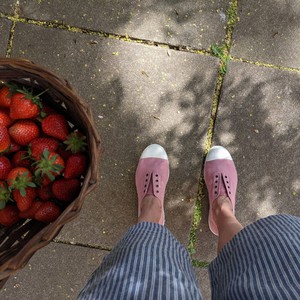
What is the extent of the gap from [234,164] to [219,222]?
31 centimetres

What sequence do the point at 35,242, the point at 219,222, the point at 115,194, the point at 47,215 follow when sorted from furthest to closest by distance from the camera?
1. the point at 115,194
2. the point at 219,222
3. the point at 47,215
4. the point at 35,242

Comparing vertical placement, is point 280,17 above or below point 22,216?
above

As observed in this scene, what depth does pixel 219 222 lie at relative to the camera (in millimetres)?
1835

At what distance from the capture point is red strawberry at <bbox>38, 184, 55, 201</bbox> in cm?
144

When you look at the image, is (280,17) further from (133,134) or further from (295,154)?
(133,134)

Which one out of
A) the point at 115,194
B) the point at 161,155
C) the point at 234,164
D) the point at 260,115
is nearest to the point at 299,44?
the point at 260,115

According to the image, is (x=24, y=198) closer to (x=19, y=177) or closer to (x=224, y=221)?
(x=19, y=177)

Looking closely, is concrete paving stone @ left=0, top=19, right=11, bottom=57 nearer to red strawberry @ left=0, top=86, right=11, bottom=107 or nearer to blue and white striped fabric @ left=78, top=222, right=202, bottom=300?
red strawberry @ left=0, top=86, right=11, bottom=107

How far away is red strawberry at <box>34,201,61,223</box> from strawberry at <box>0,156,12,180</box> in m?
0.17

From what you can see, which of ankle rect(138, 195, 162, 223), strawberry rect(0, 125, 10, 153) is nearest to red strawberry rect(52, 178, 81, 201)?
strawberry rect(0, 125, 10, 153)

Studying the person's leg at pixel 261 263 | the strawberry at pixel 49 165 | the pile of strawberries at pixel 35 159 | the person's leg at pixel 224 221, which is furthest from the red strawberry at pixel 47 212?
the person's leg at pixel 224 221

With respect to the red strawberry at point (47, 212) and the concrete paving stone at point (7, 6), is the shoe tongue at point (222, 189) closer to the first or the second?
the red strawberry at point (47, 212)

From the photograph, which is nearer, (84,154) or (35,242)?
(35,242)

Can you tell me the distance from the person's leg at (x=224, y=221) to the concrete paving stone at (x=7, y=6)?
4.33 feet
